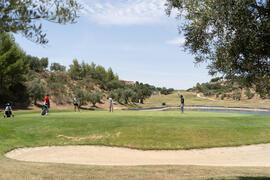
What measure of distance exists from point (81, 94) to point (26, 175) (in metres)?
53.6

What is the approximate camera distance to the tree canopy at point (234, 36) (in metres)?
8.16

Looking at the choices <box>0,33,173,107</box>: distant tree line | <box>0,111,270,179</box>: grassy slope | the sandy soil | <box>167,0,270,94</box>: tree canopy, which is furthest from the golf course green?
<box>0,33,173,107</box>: distant tree line

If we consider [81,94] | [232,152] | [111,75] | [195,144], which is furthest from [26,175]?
[111,75]

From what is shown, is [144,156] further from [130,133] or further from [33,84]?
[33,84]

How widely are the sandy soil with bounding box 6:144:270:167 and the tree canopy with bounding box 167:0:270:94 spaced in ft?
23.5

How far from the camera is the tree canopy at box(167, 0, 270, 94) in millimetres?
8156

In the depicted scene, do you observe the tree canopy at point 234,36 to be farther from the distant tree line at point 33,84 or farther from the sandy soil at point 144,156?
the distant tree line at point 33,84

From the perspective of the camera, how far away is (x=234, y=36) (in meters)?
8.52

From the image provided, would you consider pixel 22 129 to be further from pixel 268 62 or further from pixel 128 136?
pixel 268 62

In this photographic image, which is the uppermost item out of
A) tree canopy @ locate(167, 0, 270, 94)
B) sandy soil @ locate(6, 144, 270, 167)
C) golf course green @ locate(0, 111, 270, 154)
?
tree canopy @ locate(167, 0, 270, 94)

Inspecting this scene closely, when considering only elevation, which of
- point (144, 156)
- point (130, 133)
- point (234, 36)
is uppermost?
point (234, 36)

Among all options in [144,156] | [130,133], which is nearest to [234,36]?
[144,156]

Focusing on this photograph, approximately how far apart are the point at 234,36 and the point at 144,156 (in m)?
10.4

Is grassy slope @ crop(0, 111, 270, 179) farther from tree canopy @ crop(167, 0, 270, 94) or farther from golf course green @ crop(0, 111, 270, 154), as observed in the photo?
tree canopy @ crop(167, 0, 270, 94)
